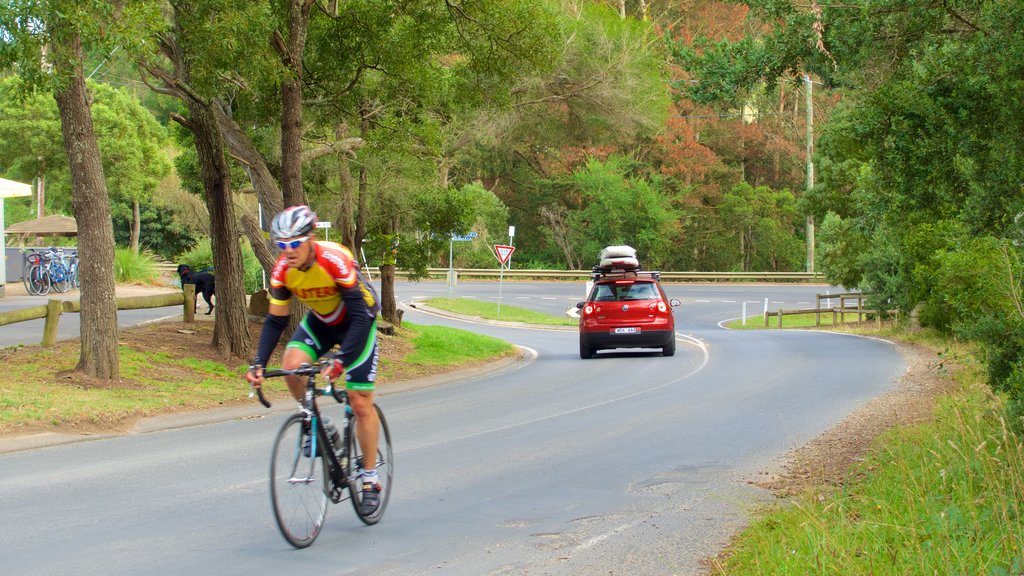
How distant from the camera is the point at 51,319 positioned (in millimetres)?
16703

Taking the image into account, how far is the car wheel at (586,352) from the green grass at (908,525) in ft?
48.5

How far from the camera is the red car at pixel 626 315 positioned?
2341 cm

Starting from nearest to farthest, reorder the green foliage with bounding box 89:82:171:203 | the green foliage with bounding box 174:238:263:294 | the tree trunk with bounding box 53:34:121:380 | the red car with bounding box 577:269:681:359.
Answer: the tree trunk with bounding box 53:34:121:380
the red car with bounding box 577:269:681:359
the green foliage with bounding box 174:238:263:294
the green foliage with bounding box 89:82:171:203

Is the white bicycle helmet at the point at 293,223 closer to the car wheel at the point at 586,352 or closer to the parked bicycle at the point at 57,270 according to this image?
the car wheel at the point at 586,352

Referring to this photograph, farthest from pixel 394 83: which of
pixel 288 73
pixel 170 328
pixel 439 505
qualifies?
pixel 439 505

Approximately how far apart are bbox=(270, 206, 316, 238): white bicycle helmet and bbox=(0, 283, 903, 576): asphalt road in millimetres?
1911

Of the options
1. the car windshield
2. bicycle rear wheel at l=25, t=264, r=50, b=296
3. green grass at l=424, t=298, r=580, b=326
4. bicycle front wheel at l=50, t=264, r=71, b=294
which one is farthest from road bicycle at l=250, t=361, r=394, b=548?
green grass at l=424, t=298, r=580, b=326

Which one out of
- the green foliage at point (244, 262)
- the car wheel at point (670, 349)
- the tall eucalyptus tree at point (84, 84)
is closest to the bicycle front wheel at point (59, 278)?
the green foliage at point (244, 262)

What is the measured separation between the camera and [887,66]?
1171 cm

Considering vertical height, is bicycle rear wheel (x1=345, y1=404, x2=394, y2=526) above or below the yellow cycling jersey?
below

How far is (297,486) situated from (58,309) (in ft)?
36.4

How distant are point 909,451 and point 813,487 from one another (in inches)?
43.9

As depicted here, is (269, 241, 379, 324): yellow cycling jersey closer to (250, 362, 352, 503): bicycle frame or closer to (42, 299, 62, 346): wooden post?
(250, 362, 352, 503): bicycle frame

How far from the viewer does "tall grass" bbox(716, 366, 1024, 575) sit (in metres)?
5.76
